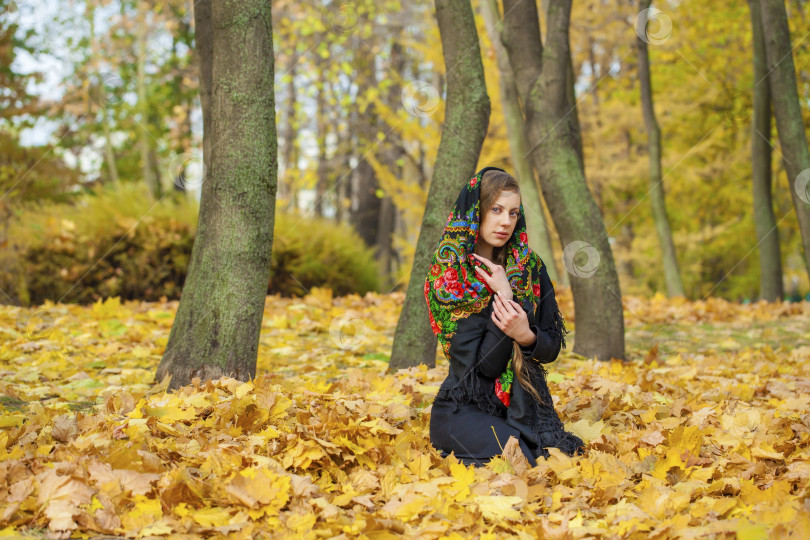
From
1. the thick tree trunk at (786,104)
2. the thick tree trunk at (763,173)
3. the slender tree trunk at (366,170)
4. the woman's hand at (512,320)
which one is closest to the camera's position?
the woman's hand at (512,320)

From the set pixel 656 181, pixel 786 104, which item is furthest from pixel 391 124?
pixel 786 104

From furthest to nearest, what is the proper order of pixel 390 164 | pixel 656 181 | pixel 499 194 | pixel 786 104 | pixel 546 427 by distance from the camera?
pixel 390 164 → pixel 656 181 → pixel 786 104 → pixel 546 427 → pixel 499 194

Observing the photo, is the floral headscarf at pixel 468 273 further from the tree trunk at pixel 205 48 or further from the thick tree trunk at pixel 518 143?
the thick tree trunk at pixel 518 143

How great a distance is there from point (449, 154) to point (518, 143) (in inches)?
143

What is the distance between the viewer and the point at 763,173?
930 cm

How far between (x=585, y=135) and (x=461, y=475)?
47.6 feet

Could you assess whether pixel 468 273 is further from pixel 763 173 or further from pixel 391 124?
pixel 391 124

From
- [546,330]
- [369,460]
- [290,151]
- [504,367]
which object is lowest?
[369,460]

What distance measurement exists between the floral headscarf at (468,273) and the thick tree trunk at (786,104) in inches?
187

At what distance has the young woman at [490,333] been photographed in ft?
10.1

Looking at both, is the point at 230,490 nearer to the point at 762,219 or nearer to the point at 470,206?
the point at 470,206

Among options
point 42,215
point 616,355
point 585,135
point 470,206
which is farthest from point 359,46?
point 470,206

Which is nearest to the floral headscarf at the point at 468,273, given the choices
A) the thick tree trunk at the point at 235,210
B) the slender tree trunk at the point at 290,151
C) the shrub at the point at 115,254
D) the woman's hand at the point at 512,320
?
the woman's hand at the point at 512,320

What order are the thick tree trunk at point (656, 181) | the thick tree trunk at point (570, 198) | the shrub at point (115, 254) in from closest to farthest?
the thick tree trunk at point (570, 198) → the shrub at point (115, 254) → the thick tree trunk at point (656, 181)
